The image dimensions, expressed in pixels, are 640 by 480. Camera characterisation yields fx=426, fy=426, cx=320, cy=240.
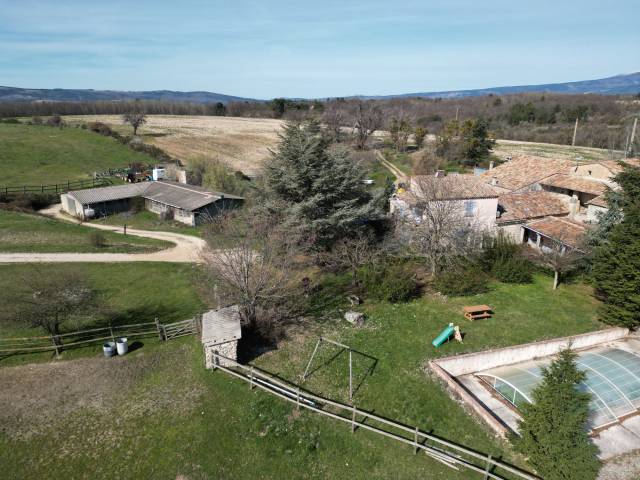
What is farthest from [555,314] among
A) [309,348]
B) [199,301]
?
[199,301]

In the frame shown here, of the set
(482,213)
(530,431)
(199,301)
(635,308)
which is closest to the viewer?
(530,431)

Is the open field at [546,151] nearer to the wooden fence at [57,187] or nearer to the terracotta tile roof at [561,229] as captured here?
the terracotta tile roof at [561,229]

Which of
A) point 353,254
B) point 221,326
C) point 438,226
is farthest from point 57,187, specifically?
point 438,226

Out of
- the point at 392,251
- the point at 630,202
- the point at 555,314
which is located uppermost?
the point at 630,202

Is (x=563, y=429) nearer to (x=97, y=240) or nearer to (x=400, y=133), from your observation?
(x=97, y=240)

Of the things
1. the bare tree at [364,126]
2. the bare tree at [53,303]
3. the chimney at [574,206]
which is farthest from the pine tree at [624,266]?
the bare tree at [364,126]

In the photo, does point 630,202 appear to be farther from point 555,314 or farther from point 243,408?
point 243,408

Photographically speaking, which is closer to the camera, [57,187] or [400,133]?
[57,187]
